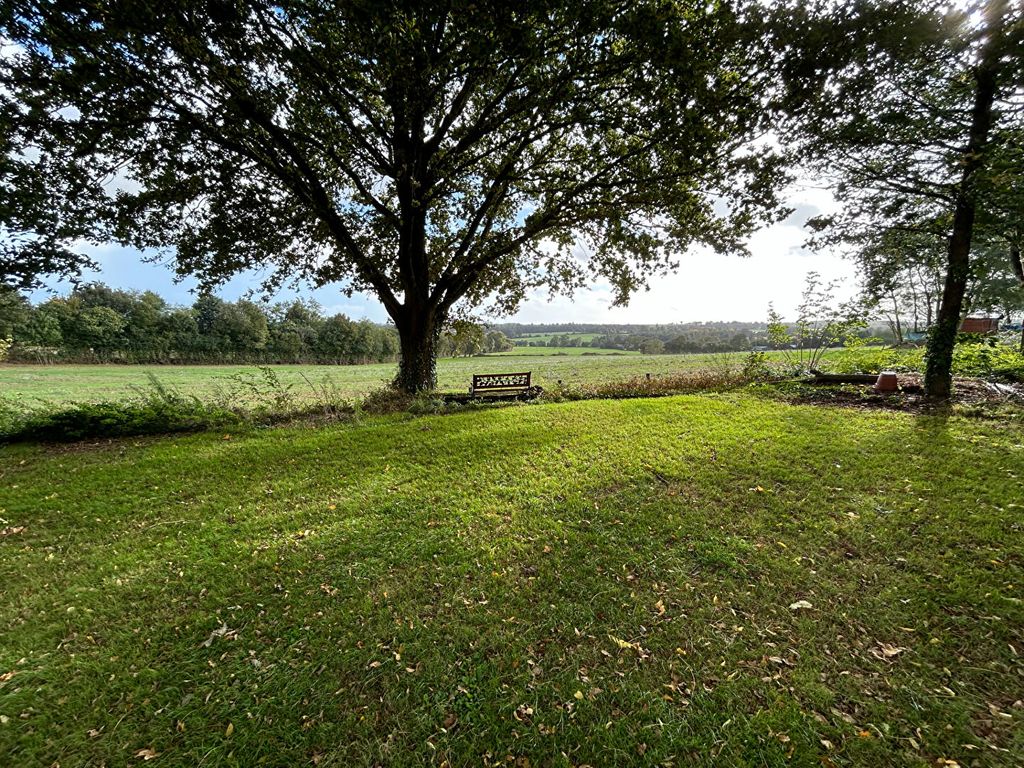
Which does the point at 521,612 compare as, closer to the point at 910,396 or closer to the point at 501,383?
the point at 501,383

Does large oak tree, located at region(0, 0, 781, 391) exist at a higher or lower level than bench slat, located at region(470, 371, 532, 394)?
higher

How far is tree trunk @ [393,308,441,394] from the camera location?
11.6 metres

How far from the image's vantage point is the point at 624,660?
9.48 feet

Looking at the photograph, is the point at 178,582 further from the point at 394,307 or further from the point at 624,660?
the point at 394,307

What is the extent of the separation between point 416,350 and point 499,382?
9.62 feet

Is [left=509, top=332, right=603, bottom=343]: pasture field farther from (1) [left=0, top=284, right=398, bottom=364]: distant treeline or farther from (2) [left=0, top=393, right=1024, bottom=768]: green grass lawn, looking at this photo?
(2) [left=0, top=393, right=1024, bottom=768]: green grass lawn

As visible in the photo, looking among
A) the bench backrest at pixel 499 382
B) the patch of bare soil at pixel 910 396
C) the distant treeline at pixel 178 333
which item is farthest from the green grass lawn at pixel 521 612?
the distant treeline at pixel 178 333

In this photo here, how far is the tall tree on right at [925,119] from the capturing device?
6.29m

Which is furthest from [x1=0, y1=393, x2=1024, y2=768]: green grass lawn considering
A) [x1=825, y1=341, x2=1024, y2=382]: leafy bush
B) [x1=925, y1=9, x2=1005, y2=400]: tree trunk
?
[x1=825, y1=341, x2=1024, y2=382]: leafy bush

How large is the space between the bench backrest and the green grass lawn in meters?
5.87

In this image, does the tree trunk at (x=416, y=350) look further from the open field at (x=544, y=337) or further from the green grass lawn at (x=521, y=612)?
the open field at (x=544, y=337)

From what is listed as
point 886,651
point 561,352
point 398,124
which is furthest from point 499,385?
point 561,352

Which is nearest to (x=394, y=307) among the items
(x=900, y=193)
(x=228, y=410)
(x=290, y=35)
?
(x=228, y=410)

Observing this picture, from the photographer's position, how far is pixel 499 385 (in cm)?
1239
